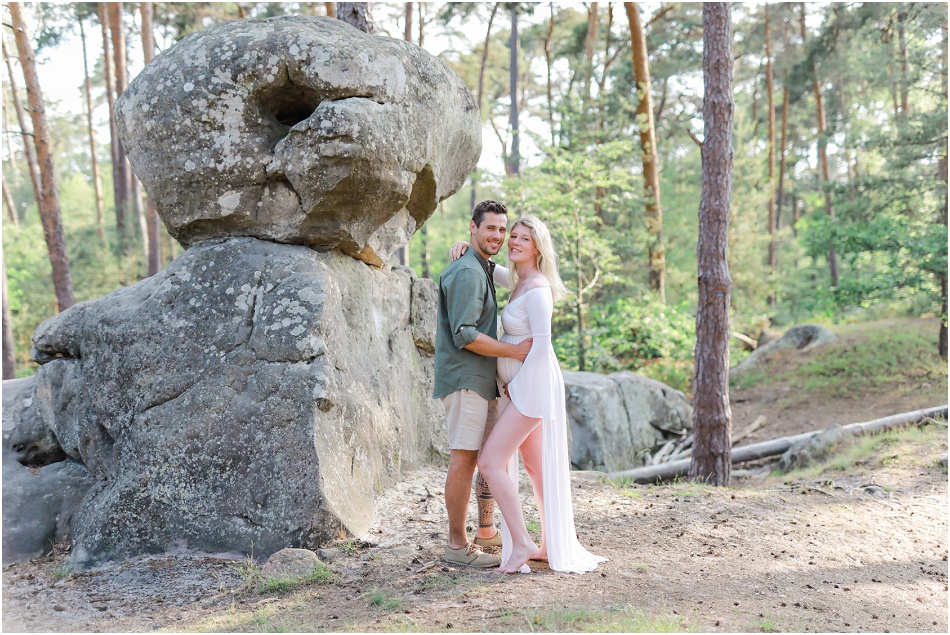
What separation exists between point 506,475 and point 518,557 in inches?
19.2

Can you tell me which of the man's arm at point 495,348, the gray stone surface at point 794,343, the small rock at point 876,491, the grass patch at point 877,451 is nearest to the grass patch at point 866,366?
the gray stone surface at point 794,343

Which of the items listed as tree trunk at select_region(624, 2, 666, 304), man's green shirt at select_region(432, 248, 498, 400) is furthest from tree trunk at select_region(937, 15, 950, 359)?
man's green shirt at select_region(432, 248, 498, 400)

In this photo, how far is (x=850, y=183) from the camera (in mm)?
13820

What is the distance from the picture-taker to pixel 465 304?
4.22 m

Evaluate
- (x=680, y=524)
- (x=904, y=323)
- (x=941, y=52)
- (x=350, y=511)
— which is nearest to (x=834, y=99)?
(x=941, y=52)

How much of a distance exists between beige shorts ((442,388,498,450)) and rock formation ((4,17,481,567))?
1.10m

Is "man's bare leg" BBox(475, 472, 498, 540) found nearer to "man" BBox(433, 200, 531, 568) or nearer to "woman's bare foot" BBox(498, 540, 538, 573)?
"man" BBox(433, 200, 531, 568)

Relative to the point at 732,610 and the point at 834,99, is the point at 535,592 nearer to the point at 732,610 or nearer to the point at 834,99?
the point at 732,610

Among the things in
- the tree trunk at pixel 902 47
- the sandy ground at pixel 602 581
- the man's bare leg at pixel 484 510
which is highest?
the tree trunk at pixel 902 47

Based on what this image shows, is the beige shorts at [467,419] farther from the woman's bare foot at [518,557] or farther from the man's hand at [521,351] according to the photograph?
the woman's bare foot at [518,557]

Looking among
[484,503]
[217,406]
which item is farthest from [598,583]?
[217,406]

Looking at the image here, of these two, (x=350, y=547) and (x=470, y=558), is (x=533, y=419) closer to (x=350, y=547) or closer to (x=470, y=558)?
(x=470, y=558)

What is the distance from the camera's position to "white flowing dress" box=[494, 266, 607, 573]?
423 centimetres

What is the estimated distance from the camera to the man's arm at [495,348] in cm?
421
